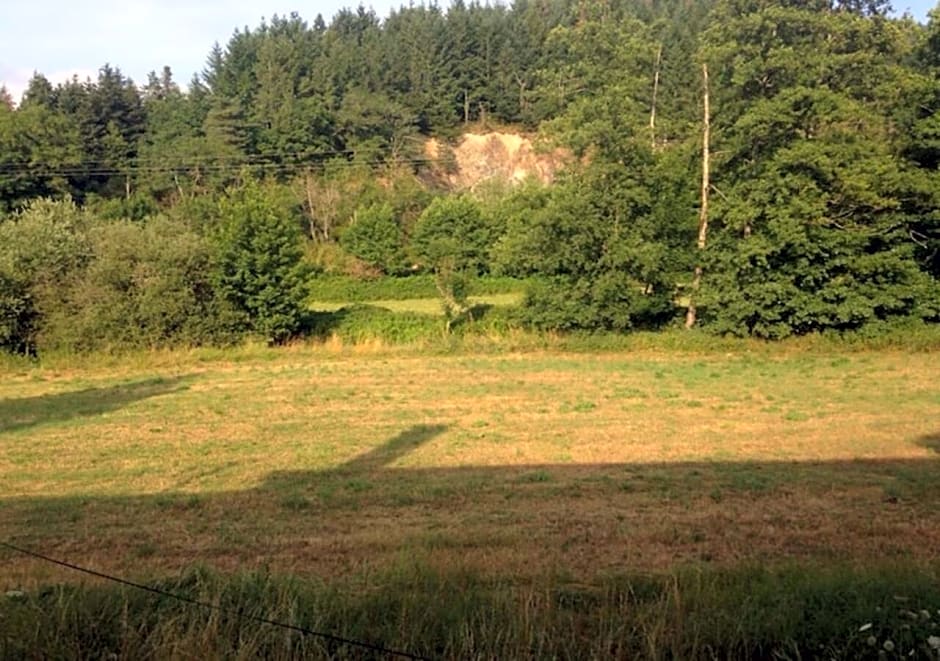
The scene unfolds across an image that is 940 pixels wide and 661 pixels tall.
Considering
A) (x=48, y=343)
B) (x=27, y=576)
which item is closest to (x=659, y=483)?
(x=27, y=576)

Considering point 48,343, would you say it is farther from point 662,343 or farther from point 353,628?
point 353,628

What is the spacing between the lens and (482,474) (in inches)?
445

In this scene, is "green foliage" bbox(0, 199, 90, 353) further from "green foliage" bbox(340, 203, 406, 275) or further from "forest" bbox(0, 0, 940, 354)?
"green foliage" bbox(340, 203, 406, 275)

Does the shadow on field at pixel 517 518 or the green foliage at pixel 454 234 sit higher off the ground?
the green foliage at pixel 454 234

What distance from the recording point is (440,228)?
189 feet

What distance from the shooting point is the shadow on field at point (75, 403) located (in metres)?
17.7

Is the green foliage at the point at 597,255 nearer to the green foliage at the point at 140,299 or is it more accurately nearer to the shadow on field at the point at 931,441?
the green foliage at the point at 140,299

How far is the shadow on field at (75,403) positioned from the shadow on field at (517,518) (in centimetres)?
847

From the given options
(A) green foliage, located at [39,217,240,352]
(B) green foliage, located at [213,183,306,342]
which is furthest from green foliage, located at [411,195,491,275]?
(A) green foliage, located at [39,217,240,352]

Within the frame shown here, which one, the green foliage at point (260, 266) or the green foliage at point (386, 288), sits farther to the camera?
the green foliage at point (386, 288)

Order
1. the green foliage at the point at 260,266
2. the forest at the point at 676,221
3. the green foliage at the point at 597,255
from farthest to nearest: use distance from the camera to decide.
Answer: the green foliage at the point at 260,266
the green foliage at the point at 597,255
the forest at the point at 676,221

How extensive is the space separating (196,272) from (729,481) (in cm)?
2576

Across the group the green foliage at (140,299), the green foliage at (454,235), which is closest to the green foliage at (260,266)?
the green foliage at (140,299)

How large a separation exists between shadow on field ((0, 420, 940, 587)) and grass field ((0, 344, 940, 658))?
46mm
